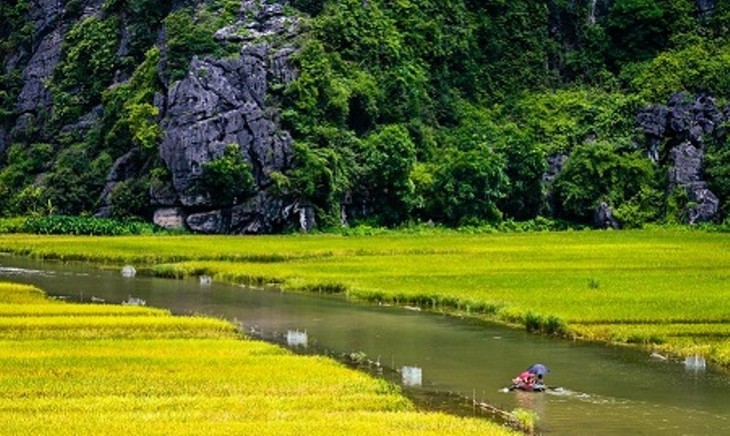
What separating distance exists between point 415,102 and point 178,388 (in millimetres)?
74637

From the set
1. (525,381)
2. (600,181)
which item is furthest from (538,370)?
(600,181)

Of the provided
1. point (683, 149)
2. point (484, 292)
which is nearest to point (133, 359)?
point (484, 292)

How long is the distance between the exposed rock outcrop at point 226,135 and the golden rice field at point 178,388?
48601 millimetres

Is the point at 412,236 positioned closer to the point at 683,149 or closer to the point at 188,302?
the point at 683,149

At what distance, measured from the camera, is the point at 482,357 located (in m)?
32.3

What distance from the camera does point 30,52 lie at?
112438 mm

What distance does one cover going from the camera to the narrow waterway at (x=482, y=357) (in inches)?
987

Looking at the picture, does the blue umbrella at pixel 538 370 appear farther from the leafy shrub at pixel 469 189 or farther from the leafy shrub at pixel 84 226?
the leafy shrub at pixel 469 189

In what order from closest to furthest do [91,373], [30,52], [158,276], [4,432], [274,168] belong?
[4,432] < [91,373] < [158,276] < [274,168] < [30,52]

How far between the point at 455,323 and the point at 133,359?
14.2 metres

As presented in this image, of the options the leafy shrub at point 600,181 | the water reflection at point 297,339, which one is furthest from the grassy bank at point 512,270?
the leafy shrub at point 600,181

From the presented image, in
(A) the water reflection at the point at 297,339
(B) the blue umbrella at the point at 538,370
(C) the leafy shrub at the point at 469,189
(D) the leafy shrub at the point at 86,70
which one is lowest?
(A) the water reflection at the point at 297,339

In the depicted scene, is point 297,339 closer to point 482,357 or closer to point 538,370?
point 482,357

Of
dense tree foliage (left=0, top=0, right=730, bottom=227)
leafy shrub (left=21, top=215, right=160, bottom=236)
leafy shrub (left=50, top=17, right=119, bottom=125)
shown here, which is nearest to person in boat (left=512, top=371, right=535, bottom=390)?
dense tree foliage (left=0, top=0, right=730, bottom=227)
